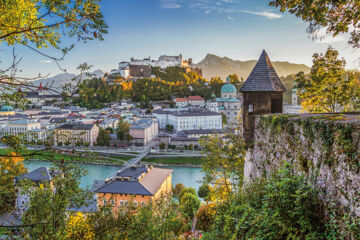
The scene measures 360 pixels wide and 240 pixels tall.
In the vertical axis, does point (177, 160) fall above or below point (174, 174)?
above

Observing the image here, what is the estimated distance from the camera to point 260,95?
213 inches

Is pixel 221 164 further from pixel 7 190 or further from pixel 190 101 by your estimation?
pixel 190 101

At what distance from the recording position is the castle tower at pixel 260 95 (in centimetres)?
539

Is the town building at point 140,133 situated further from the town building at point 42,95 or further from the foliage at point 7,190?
the town building at point 42,95

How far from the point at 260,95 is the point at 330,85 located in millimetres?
2402

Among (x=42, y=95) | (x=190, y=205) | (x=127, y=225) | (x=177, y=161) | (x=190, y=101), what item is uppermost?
(x=190, y=101)

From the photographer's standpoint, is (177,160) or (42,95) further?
(177,160)

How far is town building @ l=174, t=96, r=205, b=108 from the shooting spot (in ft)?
169

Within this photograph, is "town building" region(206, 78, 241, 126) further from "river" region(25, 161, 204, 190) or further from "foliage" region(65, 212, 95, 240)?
"foliage" region(65, 212, 95, 240)

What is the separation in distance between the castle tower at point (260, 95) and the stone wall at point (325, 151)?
5.18ft

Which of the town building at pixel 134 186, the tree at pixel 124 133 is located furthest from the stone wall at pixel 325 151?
the tree at pixel 124 133

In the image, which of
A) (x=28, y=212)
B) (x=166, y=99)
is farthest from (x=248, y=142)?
(x=166, y=99)

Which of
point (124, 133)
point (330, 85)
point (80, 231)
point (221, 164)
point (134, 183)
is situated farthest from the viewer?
point (124, 133)

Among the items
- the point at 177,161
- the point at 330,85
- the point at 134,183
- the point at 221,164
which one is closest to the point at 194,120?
the point at 177,161
